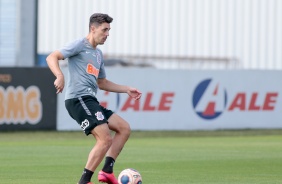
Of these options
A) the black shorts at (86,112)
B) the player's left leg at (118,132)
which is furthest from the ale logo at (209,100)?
the black shorts at (86,112)

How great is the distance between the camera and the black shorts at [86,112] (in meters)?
12.4

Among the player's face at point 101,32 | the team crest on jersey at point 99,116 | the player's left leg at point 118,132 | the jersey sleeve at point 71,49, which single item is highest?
the player's face at point 101,32

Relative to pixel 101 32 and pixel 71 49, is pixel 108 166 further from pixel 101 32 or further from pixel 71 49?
pixel 101 32

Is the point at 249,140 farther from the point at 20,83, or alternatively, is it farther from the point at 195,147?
the point at 20,83

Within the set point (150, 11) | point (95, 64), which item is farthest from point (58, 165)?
point (150, 11)

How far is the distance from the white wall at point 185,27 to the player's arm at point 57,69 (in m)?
26.3

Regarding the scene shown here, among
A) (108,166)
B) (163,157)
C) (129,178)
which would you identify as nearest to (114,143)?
(108,166)

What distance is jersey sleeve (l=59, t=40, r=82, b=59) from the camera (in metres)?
12.3

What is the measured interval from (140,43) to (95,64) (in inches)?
1048

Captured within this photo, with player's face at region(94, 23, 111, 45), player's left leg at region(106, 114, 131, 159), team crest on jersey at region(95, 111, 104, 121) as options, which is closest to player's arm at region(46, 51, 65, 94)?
player's face at region(94, 23, 111, 45)

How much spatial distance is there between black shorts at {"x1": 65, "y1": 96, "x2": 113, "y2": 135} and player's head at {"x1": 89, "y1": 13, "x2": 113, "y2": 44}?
73cm

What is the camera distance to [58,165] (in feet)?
54.4

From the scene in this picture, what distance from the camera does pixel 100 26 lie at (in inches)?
492

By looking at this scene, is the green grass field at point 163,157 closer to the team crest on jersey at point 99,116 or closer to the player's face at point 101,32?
the team crest on jersey at point 99,116
